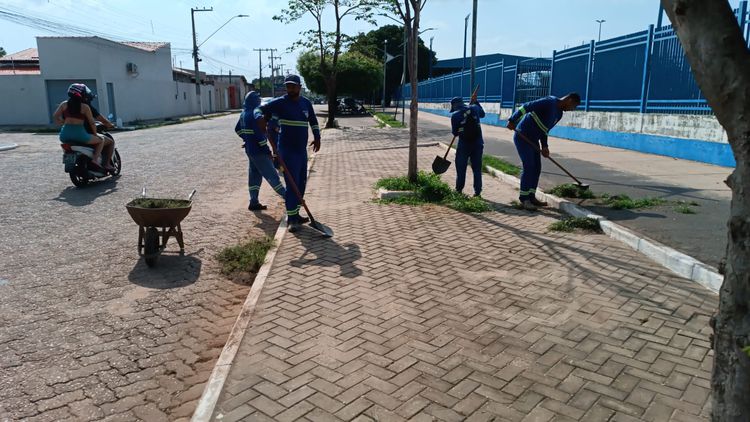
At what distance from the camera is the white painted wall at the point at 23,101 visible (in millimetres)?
29859

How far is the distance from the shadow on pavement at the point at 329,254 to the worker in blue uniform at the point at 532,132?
2.98 meters

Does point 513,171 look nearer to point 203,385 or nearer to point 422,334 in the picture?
point 422,334

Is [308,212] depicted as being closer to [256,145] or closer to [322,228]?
[322,228]

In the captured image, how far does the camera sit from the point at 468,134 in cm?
784

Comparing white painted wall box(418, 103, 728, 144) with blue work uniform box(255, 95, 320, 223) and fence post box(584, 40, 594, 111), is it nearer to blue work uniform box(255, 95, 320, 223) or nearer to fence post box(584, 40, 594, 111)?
fence post box(584, 40, 594, 111)

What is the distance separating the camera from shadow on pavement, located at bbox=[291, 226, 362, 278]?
4949 mm

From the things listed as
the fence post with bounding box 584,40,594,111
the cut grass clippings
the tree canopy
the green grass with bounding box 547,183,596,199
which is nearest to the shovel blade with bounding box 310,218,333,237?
the cut grass clippings

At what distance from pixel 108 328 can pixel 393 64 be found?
2518 inches

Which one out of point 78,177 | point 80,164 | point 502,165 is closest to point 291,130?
point 80,164

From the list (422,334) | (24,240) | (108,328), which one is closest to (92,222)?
(24,240)

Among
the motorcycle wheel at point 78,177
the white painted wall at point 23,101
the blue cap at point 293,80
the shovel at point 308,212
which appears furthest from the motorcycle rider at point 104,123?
the white painted wall at point 23,101

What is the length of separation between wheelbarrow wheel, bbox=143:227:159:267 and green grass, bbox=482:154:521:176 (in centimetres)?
699

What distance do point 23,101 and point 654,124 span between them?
3188 cm

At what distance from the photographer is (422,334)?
3.55 meters
